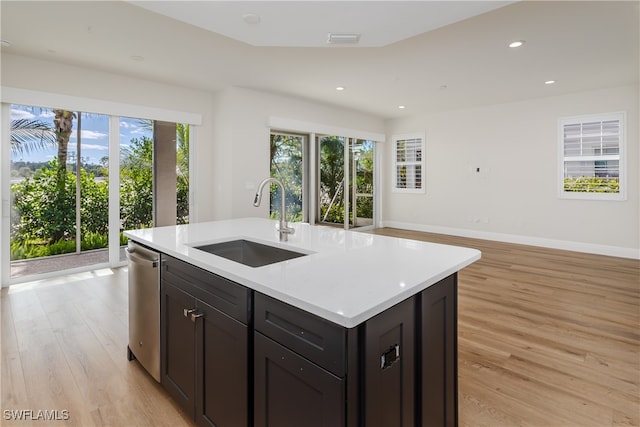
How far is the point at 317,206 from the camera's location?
6.98 metres

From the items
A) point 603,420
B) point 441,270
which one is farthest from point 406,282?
point 603,420

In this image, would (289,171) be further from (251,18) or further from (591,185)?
(591,185)

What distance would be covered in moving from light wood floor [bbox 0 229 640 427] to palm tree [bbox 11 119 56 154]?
168 centimetres

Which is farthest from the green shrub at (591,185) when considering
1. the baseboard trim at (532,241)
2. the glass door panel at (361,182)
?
the glass door panel at (361,182)

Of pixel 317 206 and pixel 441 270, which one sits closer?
pixel 441 270

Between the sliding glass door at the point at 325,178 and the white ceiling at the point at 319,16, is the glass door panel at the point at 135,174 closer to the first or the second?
the sliding glass door at the point at 325,178

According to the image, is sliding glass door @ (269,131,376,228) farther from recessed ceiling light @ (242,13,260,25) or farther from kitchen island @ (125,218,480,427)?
kitchen island @ (125,218,480,427)

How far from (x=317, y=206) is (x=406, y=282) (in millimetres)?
5761

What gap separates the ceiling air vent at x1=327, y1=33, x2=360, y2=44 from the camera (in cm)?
253

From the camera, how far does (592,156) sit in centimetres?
561

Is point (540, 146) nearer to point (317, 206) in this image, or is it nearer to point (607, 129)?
point (607, 129)

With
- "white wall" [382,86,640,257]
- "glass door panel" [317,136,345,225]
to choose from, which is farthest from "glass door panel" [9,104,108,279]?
"white wall" [382,86,640,257]

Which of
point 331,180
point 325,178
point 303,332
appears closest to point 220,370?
point 303,332

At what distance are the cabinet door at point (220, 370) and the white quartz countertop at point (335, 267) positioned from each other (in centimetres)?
21
